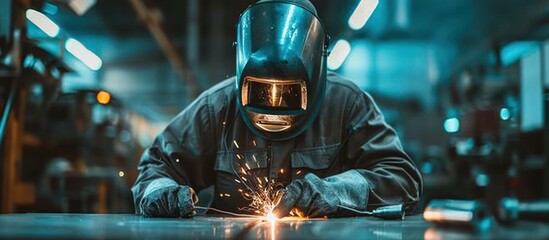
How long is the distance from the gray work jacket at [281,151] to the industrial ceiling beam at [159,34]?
4.23m

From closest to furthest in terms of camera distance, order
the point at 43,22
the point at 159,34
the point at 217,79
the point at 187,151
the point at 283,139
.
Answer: the point at 283,139, the point at 187,151, the point at 43,22, the point at 159,34, the point at 217,79

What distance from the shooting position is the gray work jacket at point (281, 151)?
8.18 feet

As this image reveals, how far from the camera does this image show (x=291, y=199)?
2.10 metres

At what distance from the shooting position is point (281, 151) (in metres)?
2.54

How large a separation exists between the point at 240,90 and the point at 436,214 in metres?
0.88

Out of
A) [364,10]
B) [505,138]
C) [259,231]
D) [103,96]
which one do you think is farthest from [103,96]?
[259,231]

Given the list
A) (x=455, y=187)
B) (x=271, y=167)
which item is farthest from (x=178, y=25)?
(x=271, y=167)

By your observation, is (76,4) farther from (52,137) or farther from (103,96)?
(52,137)

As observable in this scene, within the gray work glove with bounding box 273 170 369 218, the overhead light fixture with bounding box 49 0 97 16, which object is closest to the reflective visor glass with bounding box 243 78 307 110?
the gray work glove with bounding box 273 170 369 218

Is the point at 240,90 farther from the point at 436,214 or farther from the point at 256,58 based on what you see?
the point at 436,214

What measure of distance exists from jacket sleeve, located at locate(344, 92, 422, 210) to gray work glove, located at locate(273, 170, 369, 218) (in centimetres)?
7

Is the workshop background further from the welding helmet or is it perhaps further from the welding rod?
the welding rod

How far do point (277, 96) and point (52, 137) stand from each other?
209 inches

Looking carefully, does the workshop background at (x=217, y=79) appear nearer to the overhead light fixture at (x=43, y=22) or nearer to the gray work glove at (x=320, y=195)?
the overhead light fixture at (x=43, y=22)
